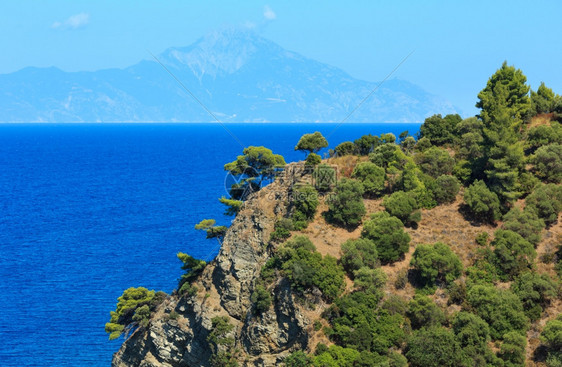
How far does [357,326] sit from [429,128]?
4169cm

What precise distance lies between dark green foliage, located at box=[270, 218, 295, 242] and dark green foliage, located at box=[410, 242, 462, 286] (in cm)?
1338

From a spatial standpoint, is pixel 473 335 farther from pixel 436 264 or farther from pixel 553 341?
pixel 436 264

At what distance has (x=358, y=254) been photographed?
5506 cm

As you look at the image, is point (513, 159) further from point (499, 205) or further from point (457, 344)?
point (457, 344)

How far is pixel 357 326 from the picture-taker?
4916cm

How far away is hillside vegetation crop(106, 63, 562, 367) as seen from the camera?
4828 cm

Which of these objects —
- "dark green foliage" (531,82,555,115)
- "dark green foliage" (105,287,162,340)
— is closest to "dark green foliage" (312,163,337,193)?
"dark green foliage" (105,287,162,340)

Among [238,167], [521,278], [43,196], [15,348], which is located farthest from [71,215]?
[521,278]

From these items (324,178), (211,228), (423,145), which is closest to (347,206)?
(324,178)

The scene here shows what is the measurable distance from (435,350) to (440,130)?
1651 inches

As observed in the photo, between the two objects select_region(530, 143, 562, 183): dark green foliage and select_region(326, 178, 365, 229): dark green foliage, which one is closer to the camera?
select_region(326, 178, 365, 229): dark green foliage

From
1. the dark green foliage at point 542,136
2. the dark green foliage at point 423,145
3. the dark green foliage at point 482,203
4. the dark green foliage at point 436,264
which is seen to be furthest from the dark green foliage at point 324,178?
the dark green foliage at point 542,136

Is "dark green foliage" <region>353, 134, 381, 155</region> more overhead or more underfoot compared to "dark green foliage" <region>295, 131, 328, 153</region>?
more underfoot

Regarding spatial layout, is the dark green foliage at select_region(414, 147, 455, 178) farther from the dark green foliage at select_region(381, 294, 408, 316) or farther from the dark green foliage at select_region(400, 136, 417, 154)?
the dark green foliage at select_region(381, 294, 408, 316)
